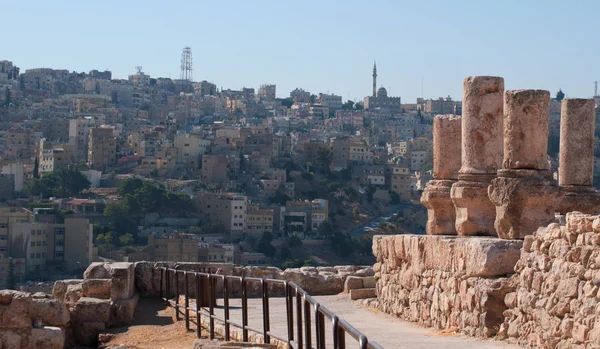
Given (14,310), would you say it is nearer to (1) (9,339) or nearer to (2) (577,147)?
(1) (9,339)

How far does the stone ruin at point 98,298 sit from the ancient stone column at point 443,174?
181 cm

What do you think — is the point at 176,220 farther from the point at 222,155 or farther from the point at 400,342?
the point at 400,342

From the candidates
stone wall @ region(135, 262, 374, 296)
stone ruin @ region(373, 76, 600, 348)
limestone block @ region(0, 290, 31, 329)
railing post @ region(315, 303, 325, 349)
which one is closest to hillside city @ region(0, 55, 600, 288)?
stone wall @ region(135, 262, 374, 296)

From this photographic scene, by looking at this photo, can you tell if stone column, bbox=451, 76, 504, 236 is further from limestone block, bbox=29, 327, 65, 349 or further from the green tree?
the green tree

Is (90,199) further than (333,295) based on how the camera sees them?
Yes

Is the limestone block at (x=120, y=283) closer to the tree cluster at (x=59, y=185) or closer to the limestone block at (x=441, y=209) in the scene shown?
the limestone block at (x=441, y=209)

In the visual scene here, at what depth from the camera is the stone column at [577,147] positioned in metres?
11.9

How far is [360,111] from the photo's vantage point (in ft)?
632

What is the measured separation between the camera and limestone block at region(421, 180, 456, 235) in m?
13.6

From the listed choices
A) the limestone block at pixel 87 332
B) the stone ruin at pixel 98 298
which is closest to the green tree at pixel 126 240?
the stone ruin at pixel 98 298

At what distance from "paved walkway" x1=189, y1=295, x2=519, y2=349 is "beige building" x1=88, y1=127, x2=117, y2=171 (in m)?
112

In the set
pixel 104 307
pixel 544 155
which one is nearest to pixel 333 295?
pixel 104 307

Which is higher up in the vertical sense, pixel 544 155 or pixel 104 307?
pixel 544 155

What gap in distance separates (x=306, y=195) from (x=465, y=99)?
347 ft
